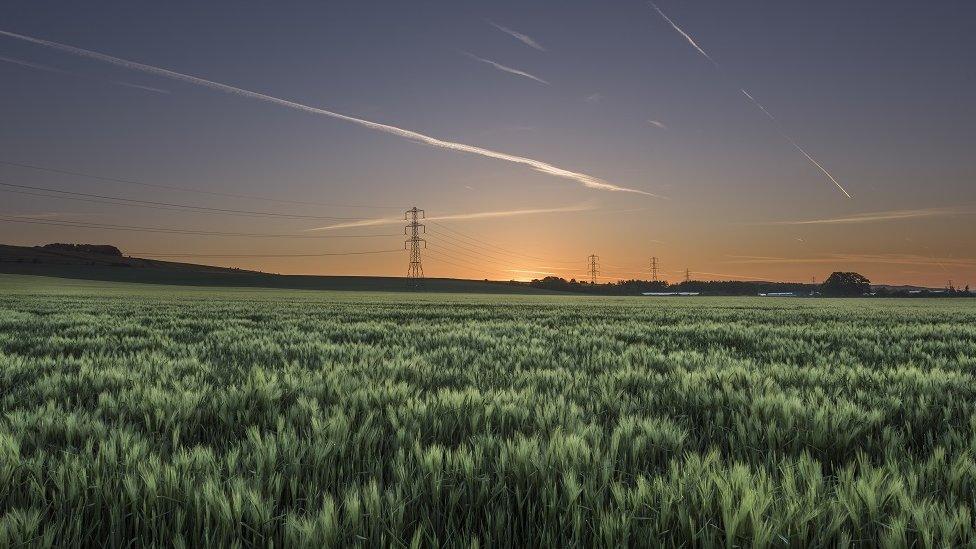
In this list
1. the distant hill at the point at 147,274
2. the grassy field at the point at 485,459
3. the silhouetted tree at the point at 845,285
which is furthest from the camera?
the silhouetted tree at the point at 845,285

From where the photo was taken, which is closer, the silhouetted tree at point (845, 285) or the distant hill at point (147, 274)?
the distant hill at point (147, 274)

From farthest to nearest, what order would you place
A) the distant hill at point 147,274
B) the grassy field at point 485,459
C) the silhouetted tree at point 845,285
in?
the silhouetted tree at point 845,285 → the distant hill at point 147,274 → the grassy field at point 485,459

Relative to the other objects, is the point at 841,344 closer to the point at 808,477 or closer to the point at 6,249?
the point at 808,477

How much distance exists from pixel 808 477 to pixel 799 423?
122 cm

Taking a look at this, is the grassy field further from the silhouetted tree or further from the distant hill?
the silhouetted tree

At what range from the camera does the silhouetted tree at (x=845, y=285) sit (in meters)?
165

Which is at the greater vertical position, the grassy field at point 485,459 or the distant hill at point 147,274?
the distant hill at point 147,274

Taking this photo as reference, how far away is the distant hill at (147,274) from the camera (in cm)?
10894

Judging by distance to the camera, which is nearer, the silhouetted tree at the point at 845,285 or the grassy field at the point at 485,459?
the grassy field at the point at 485,459

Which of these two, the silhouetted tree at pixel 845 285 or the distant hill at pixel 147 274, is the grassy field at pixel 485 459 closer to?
the distant hill at pixel 147 274

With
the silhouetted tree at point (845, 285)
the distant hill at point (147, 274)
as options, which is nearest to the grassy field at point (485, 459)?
the distant hill at point (147, 274)

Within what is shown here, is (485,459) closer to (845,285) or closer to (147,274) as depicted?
(147,274)

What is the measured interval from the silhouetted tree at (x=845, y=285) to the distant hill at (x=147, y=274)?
107773mm

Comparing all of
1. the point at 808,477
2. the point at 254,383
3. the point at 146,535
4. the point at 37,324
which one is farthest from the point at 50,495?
the point at 37,324
